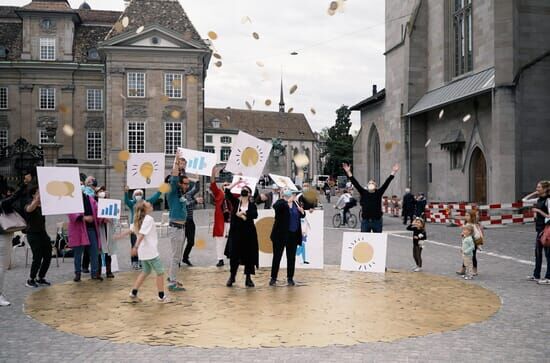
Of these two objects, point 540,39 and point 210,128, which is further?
point 210,128

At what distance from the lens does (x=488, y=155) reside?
30172 mm

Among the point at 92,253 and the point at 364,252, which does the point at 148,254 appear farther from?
the point at 364,252

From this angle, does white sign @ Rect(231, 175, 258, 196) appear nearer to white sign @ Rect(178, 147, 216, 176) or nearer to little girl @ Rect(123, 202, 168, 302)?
white sign @ Rect(178, 147, 216, 176)

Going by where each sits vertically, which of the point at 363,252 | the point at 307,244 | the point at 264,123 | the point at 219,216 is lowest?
the point at 363,252

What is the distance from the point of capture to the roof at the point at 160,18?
52.2 m

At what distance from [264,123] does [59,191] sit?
104 m

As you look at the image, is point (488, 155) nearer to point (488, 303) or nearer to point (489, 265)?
point (489, 265)

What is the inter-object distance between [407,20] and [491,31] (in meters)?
11.4

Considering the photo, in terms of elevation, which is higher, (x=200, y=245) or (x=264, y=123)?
(x=264, y=123)

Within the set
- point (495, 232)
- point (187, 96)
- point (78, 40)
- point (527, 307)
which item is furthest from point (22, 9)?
point (527, 307)

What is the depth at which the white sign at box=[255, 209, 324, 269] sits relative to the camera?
14.7 meters

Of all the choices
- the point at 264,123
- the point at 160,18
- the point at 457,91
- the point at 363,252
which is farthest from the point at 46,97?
the point at 264,123

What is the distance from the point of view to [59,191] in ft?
38.0

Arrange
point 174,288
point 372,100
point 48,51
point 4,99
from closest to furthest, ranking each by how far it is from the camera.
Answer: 1. point 174,288
2. point 372,100
3. point 48,51
4. point 4,99
